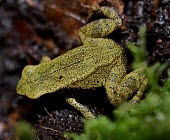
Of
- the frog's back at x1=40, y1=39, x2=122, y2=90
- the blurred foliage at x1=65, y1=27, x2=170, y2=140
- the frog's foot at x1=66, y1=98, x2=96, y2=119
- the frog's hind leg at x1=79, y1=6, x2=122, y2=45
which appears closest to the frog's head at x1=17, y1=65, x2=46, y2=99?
the frog's back at x1=40, y1=39, x2=122, y2=90

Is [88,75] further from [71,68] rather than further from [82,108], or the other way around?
[82,108]

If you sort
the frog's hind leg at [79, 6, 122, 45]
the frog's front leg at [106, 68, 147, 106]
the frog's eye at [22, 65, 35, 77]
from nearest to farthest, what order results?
the frog's front leg at [106, 68, 147, 106], the frog's eye at [22, 65, 35, 77], the frog's hind leg at [79, 6, 122, 45]

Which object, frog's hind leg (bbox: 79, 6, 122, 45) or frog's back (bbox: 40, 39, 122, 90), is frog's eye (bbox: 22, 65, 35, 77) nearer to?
frog's back (bbox: 40, 39, 122, 90)

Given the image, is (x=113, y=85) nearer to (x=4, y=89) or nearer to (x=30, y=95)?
(x=30, y=95)

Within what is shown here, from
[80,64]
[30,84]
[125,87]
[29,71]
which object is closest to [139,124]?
[125,87]

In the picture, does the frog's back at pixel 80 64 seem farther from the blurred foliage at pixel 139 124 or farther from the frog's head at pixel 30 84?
the blurred foliage at pixel 139 124

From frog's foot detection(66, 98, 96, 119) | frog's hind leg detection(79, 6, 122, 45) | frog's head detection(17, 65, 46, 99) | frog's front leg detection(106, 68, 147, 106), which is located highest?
frog's hind leg detection(79, 6, 122, 45)

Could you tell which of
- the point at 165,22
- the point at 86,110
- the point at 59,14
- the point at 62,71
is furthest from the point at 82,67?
the point at 59,14

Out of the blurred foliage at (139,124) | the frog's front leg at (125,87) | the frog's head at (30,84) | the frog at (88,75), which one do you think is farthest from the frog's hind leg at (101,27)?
the blurred foliage at (139,124)
